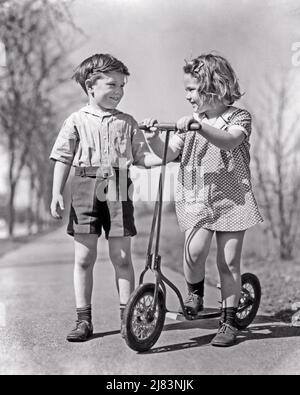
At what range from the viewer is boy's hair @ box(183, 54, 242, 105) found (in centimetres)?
358

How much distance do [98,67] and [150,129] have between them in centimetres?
55

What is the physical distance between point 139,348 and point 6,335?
0.96 metres

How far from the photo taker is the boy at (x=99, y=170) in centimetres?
367

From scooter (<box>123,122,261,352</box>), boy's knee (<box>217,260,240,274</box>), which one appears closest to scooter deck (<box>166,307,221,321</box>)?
scooter (<box>123,122,261,352</box>)

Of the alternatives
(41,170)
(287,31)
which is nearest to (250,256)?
(287,31)

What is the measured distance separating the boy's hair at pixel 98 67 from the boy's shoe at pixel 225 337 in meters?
1.58

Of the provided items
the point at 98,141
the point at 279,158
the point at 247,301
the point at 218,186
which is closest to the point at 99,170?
the point at 98,141

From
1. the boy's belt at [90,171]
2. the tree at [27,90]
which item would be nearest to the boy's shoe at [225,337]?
the boy's belt at [90,171]

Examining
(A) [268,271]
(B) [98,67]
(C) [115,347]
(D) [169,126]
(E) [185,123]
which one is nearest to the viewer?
(E) [185,123]

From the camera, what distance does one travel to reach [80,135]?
3711 mm

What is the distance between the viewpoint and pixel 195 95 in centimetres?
364
